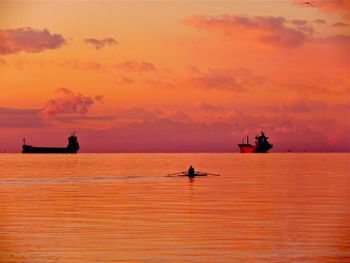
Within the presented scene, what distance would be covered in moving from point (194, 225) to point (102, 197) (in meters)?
31.0

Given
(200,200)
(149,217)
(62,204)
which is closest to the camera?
(149,217)

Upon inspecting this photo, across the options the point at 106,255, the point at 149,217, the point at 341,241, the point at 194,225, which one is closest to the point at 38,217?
the point at 149,217

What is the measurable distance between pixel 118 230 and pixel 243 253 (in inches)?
483

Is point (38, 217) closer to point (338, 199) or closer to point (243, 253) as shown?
point (243, 253)

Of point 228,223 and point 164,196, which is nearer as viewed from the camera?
point 228,223

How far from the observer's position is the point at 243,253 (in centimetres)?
4034

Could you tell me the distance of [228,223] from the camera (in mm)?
54125

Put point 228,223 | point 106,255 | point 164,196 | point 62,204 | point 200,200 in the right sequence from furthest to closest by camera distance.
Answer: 1. point 164,196
2. point 200,200
3. point 62,204
4. point 228,223
5. point 106,255

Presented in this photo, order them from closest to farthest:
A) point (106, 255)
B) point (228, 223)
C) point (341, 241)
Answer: point (106, 255), point (341, 241), point (228, 223)

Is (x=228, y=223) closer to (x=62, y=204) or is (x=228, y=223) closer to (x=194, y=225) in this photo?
(x=194, y=225)

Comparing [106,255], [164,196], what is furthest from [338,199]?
[106,255]

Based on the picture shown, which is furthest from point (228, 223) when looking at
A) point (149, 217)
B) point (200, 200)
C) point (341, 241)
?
point (200, 200)

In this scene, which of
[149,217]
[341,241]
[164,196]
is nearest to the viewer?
[341,241]

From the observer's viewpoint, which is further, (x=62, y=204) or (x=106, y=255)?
(x=62, y=204)
